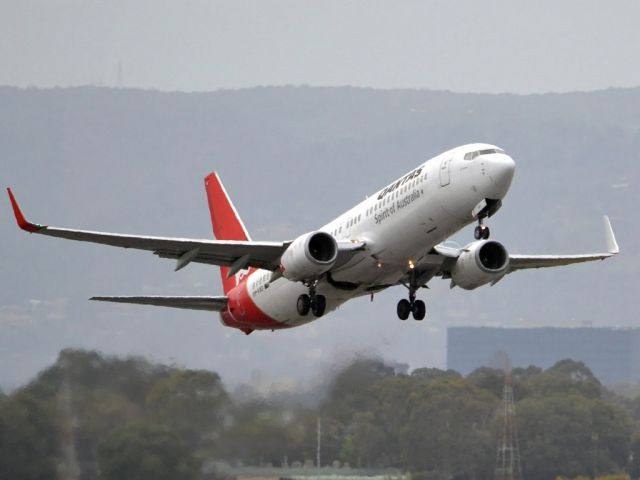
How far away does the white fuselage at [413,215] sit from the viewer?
40594 mm

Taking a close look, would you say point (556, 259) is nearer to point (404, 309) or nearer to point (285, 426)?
point (404, 309)

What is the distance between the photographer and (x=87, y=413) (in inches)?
2007

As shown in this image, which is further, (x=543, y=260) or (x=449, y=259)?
(x=543, y=260)

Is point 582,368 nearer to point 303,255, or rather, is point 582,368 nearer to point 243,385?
point 243,385

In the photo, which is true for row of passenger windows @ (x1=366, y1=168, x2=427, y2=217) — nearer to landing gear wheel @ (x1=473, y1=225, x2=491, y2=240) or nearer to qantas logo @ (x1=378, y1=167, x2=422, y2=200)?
qantas logo @ (x1=378, y1=167, x2=422, y2=200)

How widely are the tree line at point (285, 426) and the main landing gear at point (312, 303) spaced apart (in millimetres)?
7217

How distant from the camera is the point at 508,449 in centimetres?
5962

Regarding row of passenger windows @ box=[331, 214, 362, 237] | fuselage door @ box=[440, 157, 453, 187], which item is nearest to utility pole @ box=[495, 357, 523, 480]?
row of passenger windows @ box=[331, 214, 362, 237]

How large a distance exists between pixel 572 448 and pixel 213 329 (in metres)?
68.2

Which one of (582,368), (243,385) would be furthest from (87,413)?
(582,368)

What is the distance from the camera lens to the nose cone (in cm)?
4038

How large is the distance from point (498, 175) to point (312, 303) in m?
6.96

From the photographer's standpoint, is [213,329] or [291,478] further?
[213,329]

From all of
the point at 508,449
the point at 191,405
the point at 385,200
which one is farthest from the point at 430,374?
the point at 385,200
